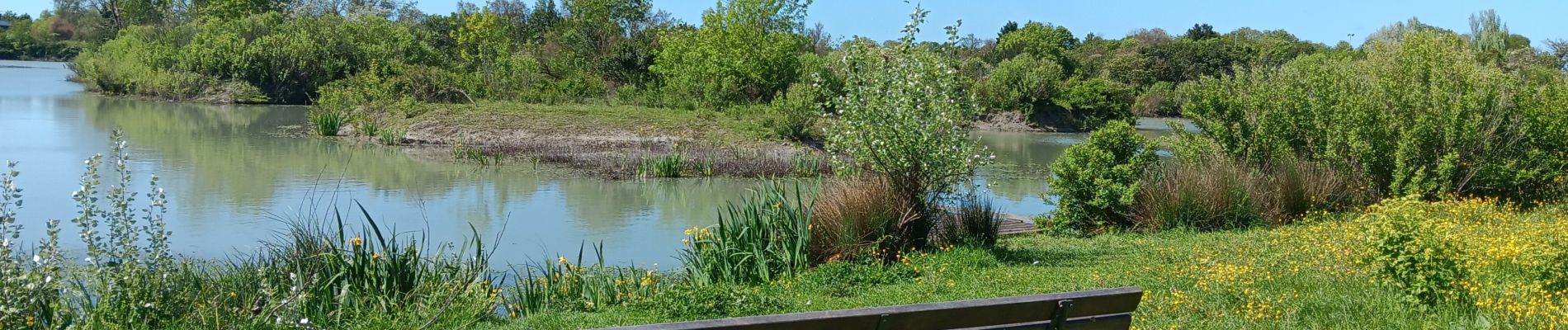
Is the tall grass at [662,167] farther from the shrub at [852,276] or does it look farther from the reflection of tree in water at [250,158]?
the shrub at [852,276]

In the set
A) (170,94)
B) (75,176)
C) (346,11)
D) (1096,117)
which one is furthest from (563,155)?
(346,11)

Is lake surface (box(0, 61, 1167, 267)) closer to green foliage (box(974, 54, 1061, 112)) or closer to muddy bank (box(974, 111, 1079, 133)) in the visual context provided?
muddy bank (box(974, 111, 1079, 133))

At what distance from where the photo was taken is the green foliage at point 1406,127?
1378cm

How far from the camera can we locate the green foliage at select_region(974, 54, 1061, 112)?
44500mm

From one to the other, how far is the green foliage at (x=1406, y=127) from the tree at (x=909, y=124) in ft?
18.5

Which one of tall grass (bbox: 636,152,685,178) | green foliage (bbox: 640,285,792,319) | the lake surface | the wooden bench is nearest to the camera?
the wooden bench

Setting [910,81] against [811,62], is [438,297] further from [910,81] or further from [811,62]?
[811,62]

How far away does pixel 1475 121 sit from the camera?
13.7m

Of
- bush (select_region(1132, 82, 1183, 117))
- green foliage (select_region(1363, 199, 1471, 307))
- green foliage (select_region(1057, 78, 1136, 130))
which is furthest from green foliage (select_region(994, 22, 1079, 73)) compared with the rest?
green foliage (select_region(1363, 199, 1471, 307))

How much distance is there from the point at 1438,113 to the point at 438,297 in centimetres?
1142

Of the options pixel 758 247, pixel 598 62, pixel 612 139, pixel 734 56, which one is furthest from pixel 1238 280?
pixel 598 62

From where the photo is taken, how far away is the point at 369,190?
18922mm

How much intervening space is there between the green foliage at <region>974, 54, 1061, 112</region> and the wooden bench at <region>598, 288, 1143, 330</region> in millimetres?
39359

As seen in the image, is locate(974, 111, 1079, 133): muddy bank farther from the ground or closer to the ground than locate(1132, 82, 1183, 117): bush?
closer to the ground
